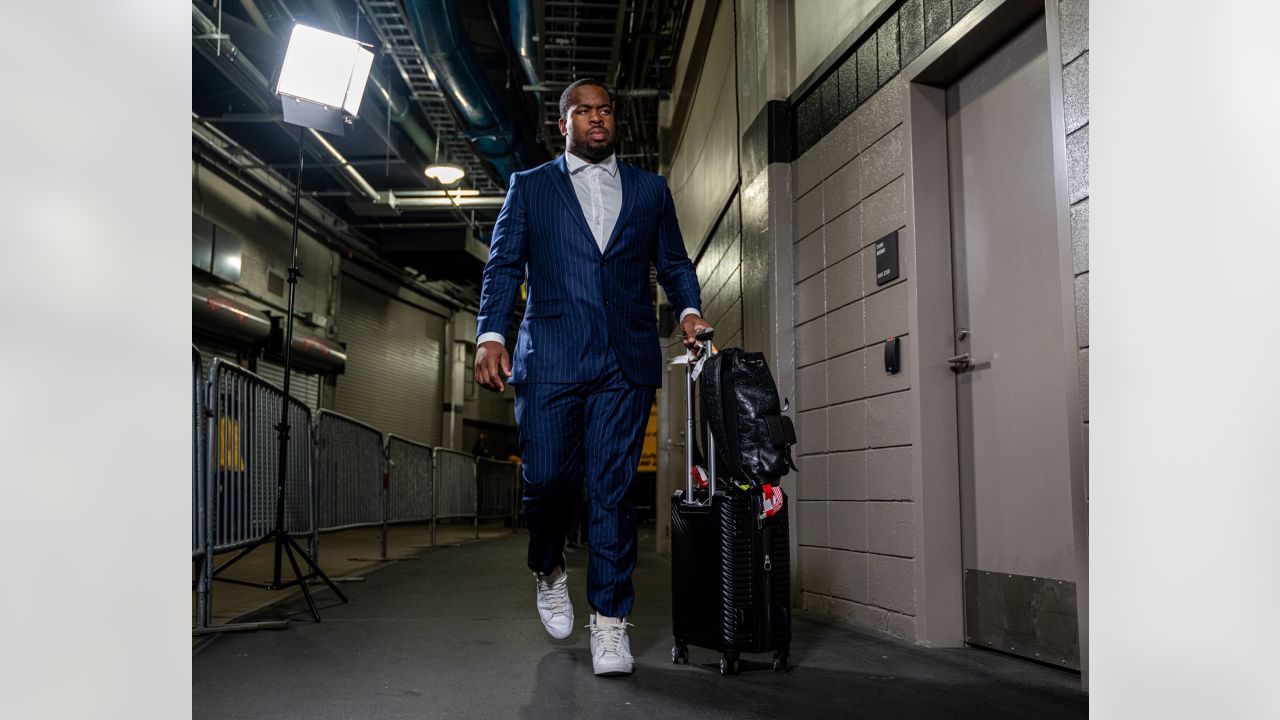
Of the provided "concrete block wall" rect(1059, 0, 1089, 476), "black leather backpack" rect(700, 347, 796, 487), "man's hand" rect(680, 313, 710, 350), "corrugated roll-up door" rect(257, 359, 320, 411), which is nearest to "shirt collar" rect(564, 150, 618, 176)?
"man's hand" rect(680, 313, 710, 350)

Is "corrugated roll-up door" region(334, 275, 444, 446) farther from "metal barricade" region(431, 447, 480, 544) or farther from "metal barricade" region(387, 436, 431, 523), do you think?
"metal barricade" region(387, 436, 431, 523)

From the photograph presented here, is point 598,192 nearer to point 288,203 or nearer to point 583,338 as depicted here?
point 583,338

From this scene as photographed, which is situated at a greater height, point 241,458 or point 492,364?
point 492,364

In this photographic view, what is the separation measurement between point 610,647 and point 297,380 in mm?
11192

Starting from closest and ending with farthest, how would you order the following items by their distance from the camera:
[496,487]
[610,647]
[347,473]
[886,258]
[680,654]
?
[610,647] → [680,654] → [886,258] → [347,473] → [496,487]

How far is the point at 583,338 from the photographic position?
3.01 meters

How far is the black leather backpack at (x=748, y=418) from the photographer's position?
283cm

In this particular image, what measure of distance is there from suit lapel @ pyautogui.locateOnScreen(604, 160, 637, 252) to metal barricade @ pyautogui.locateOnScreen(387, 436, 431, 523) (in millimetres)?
5114

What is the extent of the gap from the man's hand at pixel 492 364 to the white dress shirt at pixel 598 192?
23cm

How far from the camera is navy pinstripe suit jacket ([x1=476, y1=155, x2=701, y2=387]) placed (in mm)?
3012

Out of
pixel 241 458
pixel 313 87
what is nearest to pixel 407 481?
pixel 241 458
